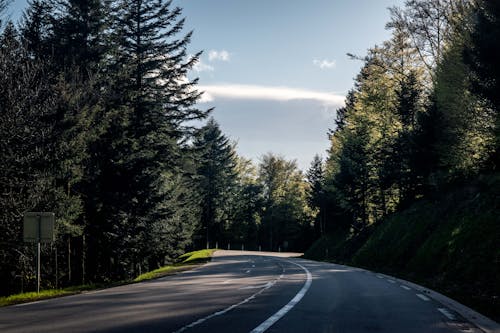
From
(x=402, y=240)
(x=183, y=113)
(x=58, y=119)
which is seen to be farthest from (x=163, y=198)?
(x=402, y=240)

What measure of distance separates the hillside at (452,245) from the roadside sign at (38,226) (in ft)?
Answer: 42.8

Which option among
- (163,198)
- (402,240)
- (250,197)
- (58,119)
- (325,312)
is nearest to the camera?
(325,312)

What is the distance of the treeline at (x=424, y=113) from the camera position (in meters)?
17.1

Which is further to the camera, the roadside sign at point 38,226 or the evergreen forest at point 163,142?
the evergreen forest at point 163,142

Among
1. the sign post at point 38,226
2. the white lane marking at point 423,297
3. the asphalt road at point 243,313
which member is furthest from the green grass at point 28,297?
the white lane marking at point 423,297

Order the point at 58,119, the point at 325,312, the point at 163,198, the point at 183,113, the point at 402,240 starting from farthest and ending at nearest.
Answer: the point at 183,113
the point at 163,198
the point at 402,240
the point at 58,119
the point at 325,312

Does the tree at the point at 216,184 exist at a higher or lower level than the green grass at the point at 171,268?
higher

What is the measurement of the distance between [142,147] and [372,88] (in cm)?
2277

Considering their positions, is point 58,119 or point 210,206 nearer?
point 58,119

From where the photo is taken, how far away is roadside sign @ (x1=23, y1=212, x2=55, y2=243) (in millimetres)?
17125

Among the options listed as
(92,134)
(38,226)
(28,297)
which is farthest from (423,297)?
(92,134)

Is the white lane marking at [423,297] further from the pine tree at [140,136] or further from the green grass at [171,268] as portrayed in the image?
the pine tree at [140,136]

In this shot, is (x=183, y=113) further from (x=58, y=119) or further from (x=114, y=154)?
(x=58, y=119)

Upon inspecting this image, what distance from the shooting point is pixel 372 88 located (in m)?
44.8
